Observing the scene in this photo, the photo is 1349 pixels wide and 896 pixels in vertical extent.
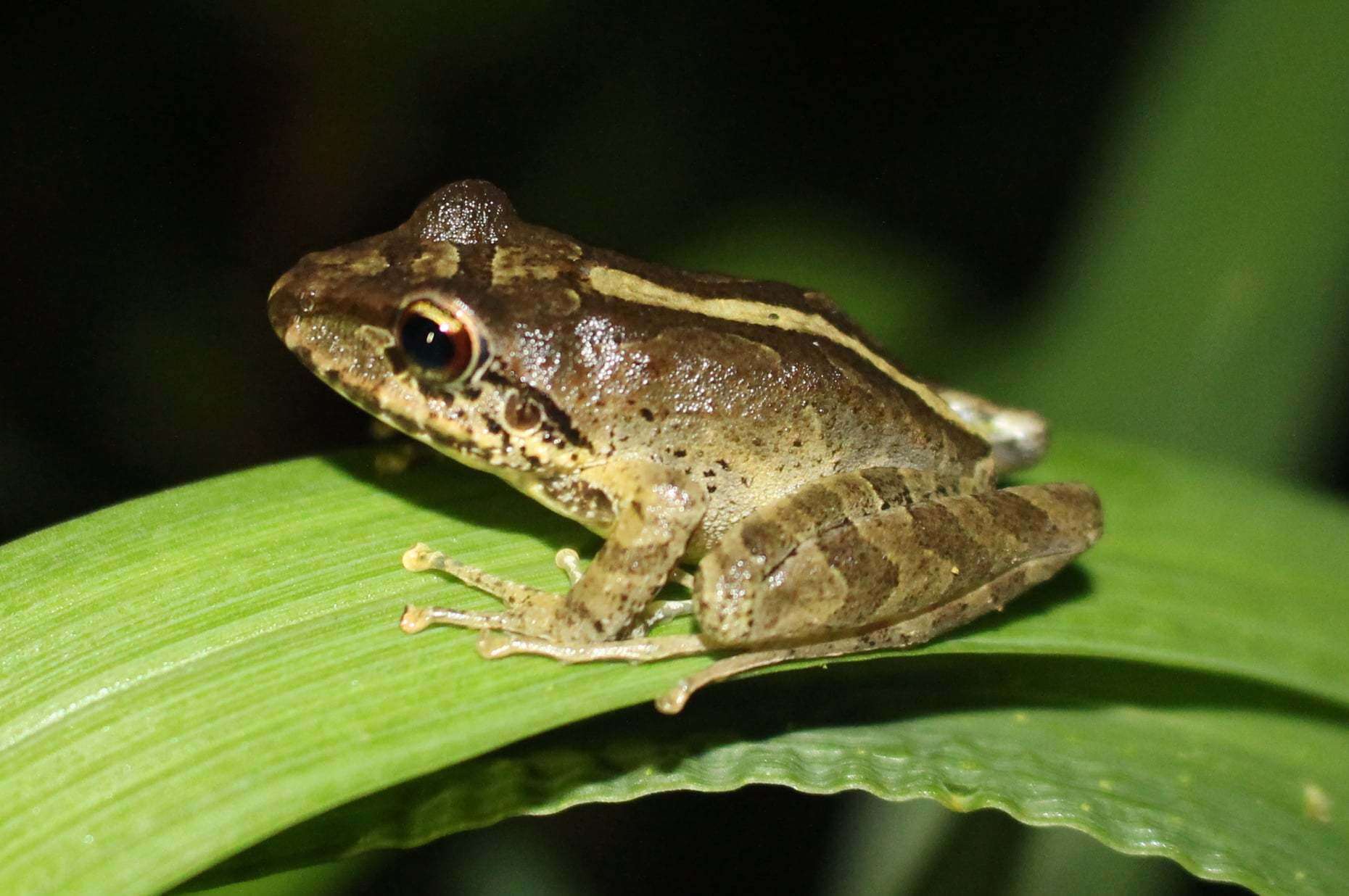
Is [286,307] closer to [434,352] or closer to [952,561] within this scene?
[434,352]

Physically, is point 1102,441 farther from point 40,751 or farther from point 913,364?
point 40,751

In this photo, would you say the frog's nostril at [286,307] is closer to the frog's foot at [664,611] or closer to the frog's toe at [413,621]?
the frog's toe at [413,621]

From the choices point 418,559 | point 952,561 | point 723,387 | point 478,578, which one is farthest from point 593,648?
point 952,561

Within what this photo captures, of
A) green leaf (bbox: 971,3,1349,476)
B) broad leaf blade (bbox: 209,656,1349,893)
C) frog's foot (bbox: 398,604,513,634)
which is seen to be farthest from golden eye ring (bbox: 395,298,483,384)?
green leaf (bbox: 971,3,1349,476)

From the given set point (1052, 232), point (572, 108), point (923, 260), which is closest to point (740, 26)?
point (572, 108)

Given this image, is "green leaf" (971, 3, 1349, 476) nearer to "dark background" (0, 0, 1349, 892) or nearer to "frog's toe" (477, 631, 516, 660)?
"dark background" (0, 0, 1349, 892)

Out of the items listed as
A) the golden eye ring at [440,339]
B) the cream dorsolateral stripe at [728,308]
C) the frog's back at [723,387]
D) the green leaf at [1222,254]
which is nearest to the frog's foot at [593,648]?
the frog's back at [723,387]
